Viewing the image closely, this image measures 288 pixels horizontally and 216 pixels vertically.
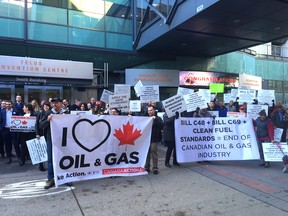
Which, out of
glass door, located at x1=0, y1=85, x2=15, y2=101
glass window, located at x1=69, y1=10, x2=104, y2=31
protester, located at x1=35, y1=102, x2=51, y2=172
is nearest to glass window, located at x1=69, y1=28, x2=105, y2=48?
glass window, located at x1=69, y1=10, x2=104, y2=31

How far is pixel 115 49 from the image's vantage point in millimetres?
16938

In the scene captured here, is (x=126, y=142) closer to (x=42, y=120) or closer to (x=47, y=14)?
(x=42, y=120)

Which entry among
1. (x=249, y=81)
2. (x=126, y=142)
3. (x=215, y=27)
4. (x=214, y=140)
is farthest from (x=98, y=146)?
(x=249, y=81)

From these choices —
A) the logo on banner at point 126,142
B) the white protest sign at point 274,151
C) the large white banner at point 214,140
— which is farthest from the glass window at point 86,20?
the white protest sign at point 274,151

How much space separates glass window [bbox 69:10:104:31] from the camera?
15906mm

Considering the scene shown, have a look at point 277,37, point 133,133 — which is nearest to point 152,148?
point 133,133

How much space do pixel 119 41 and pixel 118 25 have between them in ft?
3.19

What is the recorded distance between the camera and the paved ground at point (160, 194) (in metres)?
4.61

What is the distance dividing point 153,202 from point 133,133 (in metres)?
1.97

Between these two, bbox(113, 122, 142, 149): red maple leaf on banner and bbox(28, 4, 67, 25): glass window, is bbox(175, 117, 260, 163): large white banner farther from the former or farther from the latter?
bbox(28, 4, 67, 25): glass window

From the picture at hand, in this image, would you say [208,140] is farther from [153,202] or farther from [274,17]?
[274,17]

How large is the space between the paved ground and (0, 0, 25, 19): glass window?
395 inches

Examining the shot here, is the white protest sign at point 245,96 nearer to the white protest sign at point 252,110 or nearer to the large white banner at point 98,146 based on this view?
the white protest sign at point 252,110

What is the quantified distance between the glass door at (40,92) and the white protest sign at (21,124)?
797 centimetres
